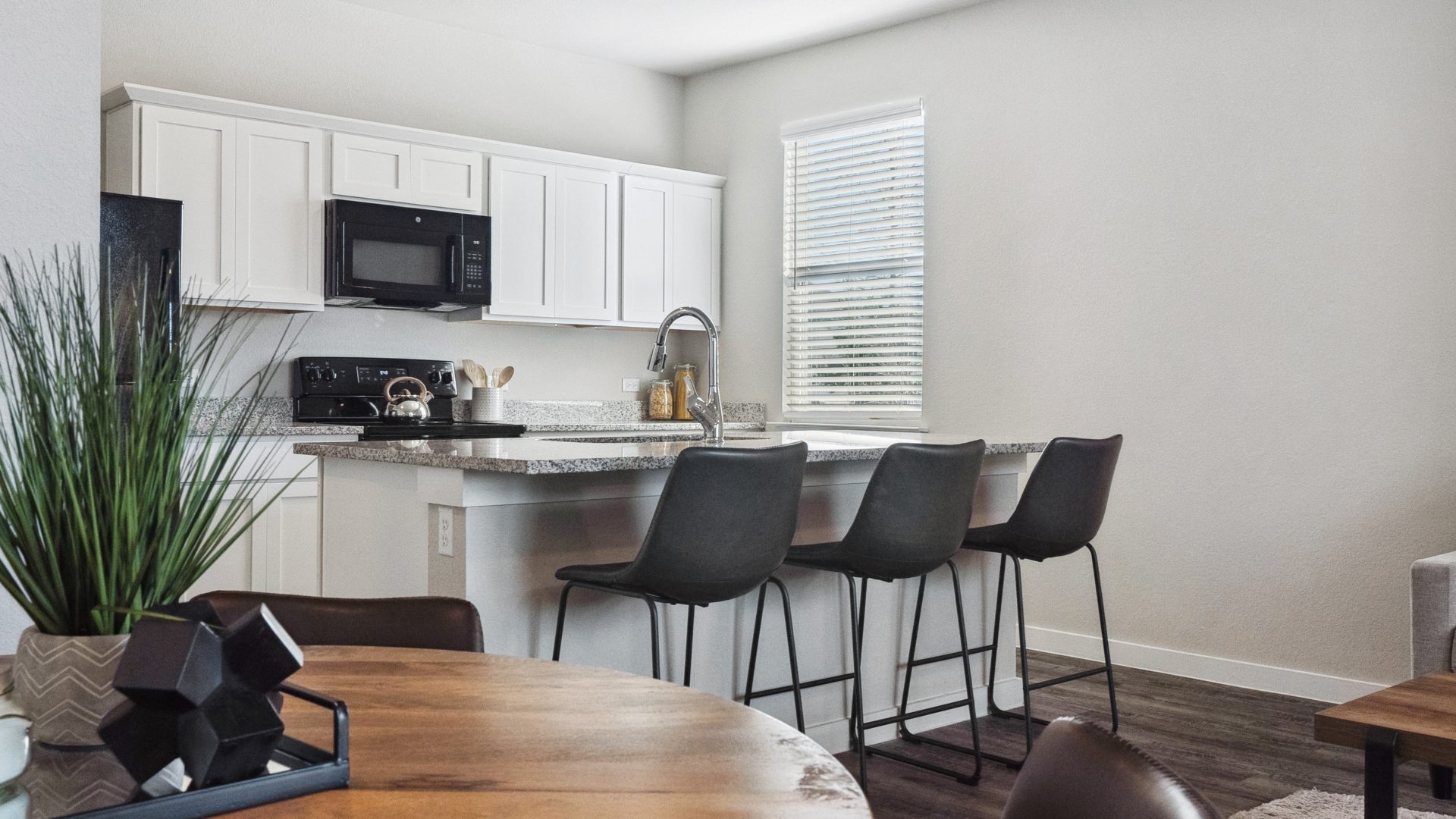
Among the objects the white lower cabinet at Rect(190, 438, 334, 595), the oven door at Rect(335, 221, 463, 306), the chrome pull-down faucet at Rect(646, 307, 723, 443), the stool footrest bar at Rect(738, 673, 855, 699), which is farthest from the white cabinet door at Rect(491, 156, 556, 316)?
the stool footrest bar at Rect(738, 673, 855, 699)

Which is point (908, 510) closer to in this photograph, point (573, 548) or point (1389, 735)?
point (573, 548)

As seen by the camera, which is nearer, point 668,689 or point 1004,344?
point 668,689

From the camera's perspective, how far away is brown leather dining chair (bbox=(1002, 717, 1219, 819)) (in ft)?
2.63

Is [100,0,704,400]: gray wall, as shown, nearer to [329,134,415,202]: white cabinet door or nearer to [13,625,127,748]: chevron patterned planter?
[329,134,415,202]: white cabinet door

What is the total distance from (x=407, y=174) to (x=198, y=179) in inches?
33.3

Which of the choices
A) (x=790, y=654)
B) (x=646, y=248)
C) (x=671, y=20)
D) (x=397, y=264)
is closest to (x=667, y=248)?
(x=646, y=248)

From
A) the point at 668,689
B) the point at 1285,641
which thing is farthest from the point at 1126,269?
the point at 668,689

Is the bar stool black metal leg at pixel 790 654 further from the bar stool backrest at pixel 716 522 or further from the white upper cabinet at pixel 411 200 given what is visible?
the white upper cabinet at pixel 411 200

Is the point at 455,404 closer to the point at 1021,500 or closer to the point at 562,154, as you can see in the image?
the point at 562,154

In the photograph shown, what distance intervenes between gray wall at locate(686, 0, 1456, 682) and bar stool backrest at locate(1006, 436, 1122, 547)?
45.0 inches

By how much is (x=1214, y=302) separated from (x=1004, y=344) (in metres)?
0.90

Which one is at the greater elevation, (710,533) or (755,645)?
(710,533)

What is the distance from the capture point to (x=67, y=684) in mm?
881

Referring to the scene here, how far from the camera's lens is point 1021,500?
3.35m
